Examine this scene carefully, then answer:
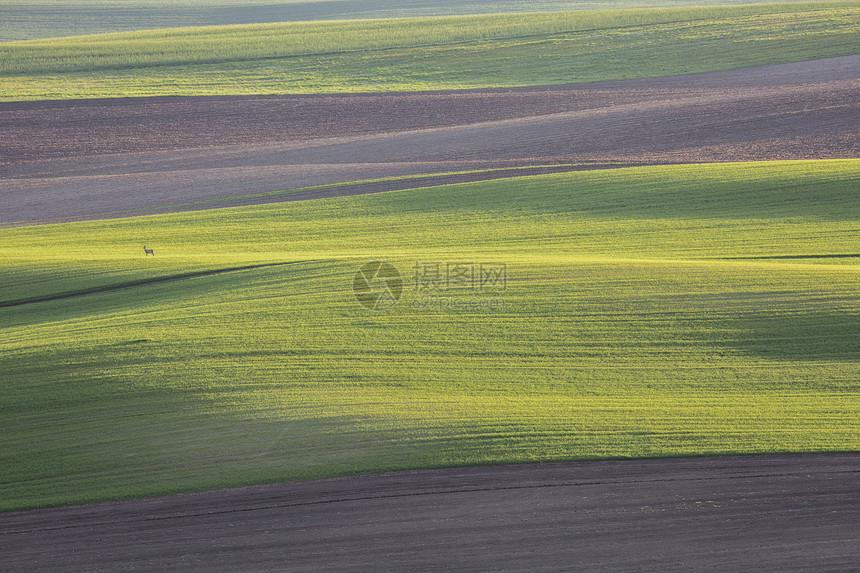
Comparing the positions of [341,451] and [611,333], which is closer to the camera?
[341,451]

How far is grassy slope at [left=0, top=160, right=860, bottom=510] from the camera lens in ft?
33.3

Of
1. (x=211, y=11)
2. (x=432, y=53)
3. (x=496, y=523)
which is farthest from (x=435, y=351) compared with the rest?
(x=211, y=11)

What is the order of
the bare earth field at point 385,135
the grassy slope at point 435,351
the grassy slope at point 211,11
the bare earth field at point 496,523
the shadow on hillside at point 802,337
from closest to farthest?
the bare earth field at point 496,523, the grassy slope at point 435,351, the shadow on hillside at point 802,337, the bare earth field at point 385,135, the grassy slope at point 211,11

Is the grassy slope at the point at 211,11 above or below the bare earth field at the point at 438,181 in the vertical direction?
above

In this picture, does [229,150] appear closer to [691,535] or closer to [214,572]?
[214,572]

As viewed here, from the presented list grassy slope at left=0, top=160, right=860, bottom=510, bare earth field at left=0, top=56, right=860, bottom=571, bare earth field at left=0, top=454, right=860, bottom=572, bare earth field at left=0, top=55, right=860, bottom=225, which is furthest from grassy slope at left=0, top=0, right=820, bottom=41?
bare earth field at left=0, top=454, right=860, bottom=572

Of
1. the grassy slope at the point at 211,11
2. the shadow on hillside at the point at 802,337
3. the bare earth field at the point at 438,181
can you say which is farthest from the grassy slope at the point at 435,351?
the grassy slope at the point at 211,11

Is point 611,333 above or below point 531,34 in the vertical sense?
below

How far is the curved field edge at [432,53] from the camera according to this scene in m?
38.6

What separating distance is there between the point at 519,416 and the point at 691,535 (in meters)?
3.11

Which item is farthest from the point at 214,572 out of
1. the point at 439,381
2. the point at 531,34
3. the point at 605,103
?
the point at 531,34

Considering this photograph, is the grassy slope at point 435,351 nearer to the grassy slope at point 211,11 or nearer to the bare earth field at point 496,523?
the bare earth field at point 496,523

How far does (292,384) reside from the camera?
38.6ft

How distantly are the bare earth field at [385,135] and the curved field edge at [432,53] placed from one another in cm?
287
